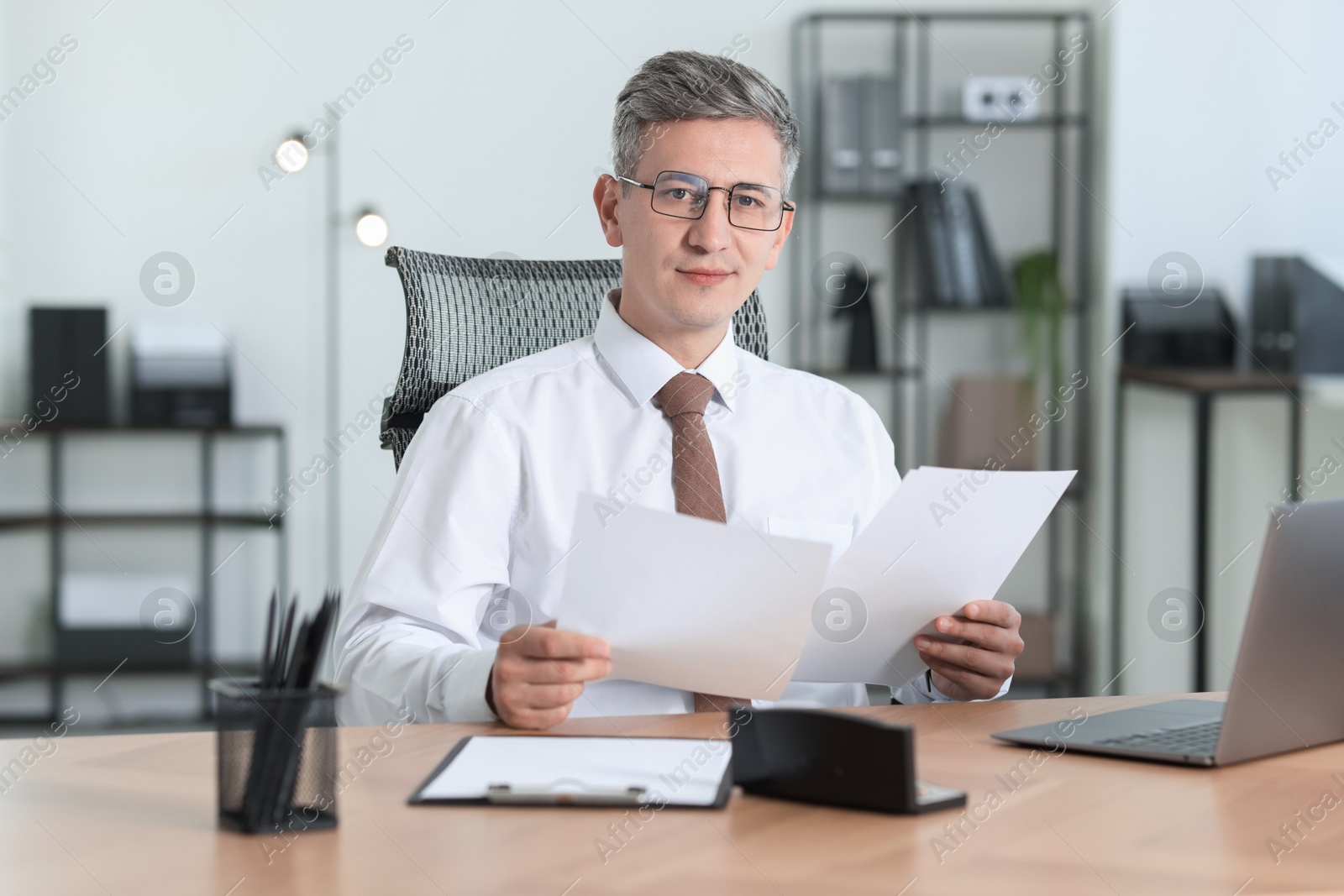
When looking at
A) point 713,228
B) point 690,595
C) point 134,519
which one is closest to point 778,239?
point 713,228

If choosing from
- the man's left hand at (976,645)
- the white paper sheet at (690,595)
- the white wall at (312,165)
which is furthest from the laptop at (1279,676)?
the white wall at (312,165)

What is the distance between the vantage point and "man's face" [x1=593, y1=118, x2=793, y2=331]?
1.42m

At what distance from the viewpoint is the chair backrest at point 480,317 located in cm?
151

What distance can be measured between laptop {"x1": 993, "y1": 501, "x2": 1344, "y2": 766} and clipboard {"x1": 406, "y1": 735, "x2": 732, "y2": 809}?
0.93 ft

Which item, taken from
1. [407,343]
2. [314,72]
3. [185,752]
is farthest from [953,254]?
[185,752]

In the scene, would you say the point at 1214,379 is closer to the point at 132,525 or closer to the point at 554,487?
the point at 554,487

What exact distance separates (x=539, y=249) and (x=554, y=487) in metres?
2.17

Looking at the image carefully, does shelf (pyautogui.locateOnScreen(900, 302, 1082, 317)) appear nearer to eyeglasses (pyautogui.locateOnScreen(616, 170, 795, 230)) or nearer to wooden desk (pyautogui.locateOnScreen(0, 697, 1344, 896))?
eyeglasses (pyautogui.locateOnScreen(616, 170, 795, 230))

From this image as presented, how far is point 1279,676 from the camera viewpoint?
98cm

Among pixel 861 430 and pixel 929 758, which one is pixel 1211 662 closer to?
pixel 861 430

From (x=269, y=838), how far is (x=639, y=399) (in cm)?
78

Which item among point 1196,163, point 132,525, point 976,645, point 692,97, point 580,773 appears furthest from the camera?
point 1196,163

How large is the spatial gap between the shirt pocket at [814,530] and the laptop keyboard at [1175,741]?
457mm

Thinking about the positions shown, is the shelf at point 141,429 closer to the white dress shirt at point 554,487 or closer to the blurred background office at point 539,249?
the blurred background office at point 539,249
